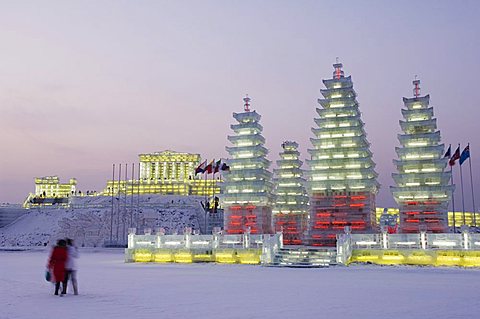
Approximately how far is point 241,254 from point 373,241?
9481 millimetres

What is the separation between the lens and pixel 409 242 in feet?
113

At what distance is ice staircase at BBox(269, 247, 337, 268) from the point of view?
33397 millimetres

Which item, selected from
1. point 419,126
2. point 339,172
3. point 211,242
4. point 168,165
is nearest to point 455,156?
point 419,126

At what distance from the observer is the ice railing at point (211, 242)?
35.6 metres

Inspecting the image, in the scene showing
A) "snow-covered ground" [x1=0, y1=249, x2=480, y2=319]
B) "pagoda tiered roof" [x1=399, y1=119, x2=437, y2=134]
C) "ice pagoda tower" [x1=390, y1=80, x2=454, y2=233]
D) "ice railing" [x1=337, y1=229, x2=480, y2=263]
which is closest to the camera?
"snow-covered ground" [x1=0, y1=249, x2=480, y2=319]

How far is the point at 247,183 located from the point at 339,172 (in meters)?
11.7

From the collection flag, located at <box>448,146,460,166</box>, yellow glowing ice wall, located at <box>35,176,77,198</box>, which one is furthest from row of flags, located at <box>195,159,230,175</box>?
yellow glowing ice wall, located at <box>35,176,77,198</box>

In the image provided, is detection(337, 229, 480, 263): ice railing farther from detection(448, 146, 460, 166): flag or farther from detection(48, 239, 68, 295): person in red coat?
detection(48, 239, 68, 295): person in red coat

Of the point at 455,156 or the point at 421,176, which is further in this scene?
the point at 421,176

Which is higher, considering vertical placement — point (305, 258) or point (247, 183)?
point (247, 183)

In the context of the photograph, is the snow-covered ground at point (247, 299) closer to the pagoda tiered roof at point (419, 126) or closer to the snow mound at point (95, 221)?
the pagoda tiered roof at point (419, 126)

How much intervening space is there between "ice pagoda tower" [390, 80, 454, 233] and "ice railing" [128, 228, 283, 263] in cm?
1971

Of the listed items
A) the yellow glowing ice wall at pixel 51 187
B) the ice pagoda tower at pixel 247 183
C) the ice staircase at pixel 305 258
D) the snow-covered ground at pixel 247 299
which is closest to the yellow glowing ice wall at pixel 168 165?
the yellow glowing ice wall at pixel 51 187

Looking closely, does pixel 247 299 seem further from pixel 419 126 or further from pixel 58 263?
pixel 419 126
